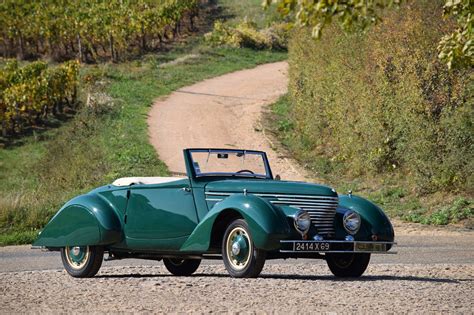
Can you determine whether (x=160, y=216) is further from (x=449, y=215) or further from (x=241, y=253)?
(x=449, y=215)

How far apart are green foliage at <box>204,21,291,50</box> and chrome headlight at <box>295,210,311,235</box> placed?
4943 centimetres

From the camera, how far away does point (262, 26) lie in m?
70.6

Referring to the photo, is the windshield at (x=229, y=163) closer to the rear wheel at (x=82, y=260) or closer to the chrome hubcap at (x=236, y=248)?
the chrome hubcap at (x=236, y=248)

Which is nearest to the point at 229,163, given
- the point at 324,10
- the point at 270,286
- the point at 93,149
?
the point at 270,286

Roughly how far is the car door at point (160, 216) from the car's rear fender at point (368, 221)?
1.81 meters

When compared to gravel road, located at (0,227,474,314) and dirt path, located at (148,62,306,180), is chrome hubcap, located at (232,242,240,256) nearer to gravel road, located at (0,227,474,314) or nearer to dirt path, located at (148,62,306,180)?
gravel road, located at (0,227,474,314)

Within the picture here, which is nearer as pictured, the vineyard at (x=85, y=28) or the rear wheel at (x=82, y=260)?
the rear wheel at (x=82, y=260)

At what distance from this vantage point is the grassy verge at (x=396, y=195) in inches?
912

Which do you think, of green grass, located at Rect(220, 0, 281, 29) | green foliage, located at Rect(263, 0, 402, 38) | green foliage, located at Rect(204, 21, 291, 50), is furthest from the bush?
green grass, located at Rect(220, 0, 281, 29)

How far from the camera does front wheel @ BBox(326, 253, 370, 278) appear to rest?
42.5 feet

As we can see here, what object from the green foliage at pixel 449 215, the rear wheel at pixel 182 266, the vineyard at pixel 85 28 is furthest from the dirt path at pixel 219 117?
the rear wheel at pixel 182 266

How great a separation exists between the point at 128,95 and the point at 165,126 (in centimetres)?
640

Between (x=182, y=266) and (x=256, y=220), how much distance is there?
3217mm

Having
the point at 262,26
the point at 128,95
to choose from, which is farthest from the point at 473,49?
the point at 262,26
